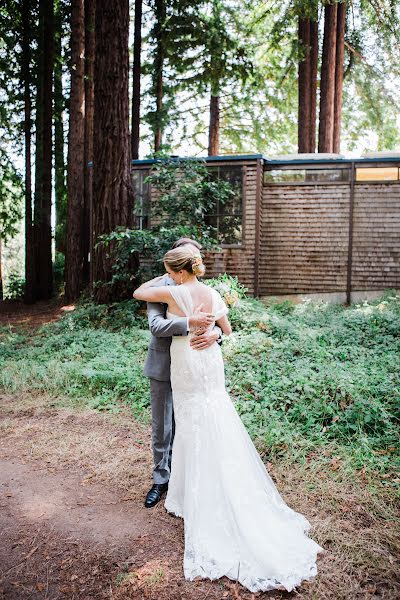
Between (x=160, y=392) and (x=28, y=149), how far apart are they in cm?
1427

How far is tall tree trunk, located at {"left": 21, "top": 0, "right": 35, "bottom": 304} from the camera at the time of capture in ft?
49.0

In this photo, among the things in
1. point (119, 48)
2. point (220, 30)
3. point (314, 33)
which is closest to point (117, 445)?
point (119, 48)

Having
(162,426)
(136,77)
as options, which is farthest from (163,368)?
(136,77)

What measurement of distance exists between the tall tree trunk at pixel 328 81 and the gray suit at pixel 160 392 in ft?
40.0

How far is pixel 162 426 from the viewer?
11.8 feet

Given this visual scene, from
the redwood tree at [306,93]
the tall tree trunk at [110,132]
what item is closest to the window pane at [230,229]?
the tall tree trunk at [110,132]

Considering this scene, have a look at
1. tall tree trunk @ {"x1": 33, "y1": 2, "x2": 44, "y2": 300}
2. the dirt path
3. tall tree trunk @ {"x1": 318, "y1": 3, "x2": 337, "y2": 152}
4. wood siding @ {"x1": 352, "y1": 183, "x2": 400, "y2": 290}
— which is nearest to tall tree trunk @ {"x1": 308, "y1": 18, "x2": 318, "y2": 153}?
tall tree trunk @ {"x1": 318, "y1": 3, "x2": 337, "y2": 152}

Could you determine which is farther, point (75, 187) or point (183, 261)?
point (75, 187)

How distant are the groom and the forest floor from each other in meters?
0.29

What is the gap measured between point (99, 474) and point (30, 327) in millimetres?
→ 7411

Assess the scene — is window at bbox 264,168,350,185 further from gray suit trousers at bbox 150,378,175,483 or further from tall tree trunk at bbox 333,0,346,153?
gray suit trousers at bbox 150,378,175,483

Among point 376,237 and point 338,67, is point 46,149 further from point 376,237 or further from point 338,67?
point 376,237

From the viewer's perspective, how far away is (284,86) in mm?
17172

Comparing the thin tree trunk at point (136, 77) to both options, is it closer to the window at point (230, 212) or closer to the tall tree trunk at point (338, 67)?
the window at point (230, 212)
